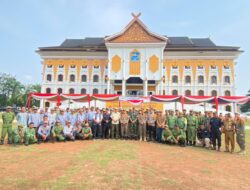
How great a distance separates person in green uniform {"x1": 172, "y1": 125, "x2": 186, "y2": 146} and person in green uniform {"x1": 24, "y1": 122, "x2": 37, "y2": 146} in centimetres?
644

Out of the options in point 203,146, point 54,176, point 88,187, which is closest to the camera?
point 88,187

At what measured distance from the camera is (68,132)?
10516 millimetres

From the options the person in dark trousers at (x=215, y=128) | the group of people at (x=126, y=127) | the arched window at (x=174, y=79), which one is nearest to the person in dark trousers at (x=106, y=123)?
the group of people at (x=126, y=127)

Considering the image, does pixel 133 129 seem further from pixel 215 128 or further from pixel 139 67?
→ pixel 139 67

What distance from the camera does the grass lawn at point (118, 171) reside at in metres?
4.49

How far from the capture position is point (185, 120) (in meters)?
10.2

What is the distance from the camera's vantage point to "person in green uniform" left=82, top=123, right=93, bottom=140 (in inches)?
431

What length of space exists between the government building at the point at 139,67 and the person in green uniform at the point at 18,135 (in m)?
23.9

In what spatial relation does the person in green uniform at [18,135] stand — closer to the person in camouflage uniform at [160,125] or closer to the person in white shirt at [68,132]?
the person in white shirt at [68,132]

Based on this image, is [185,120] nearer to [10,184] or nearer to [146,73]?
[10,184]

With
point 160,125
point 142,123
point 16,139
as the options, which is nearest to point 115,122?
point 142,123

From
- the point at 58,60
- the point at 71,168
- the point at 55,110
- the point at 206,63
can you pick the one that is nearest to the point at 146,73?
the point at 206,63

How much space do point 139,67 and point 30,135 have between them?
26075mm

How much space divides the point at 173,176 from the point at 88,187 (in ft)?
6.98
